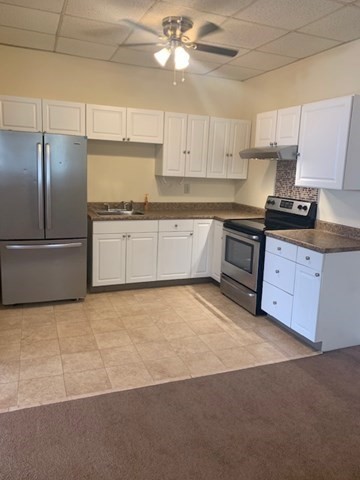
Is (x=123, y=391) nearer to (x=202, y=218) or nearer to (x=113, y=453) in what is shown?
(x=113, y=453)

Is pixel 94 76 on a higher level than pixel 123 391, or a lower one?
higher

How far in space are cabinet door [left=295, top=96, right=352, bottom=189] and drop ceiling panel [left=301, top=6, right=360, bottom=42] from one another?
0.58m

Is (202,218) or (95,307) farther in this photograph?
(202,218)

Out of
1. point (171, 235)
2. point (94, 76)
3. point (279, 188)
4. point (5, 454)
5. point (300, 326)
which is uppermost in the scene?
point (94, 76)

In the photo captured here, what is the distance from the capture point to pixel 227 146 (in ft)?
16.2

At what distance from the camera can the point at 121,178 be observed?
4.84m

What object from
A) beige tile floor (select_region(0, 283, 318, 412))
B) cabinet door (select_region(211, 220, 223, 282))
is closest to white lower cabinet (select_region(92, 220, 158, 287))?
beige tile floor (select_region(0, 283, 318, 412))

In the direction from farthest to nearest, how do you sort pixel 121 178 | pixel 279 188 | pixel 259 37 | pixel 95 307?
pixel 121 178
pixel 279 188
pixel 95 307
pixel 259 37

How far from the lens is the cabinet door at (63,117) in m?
4.07

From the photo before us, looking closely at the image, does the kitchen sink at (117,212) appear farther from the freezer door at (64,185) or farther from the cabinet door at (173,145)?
the freezer door at (64,185)

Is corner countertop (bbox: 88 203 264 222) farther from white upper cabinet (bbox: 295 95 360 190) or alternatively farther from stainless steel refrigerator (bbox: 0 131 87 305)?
white upper cabinet (bbox: 295 95 360 190)

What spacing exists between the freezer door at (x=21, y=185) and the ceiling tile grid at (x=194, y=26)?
101cm

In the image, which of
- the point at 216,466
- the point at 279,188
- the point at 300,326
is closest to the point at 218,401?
the point at 216,466

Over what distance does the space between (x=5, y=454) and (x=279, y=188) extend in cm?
365
